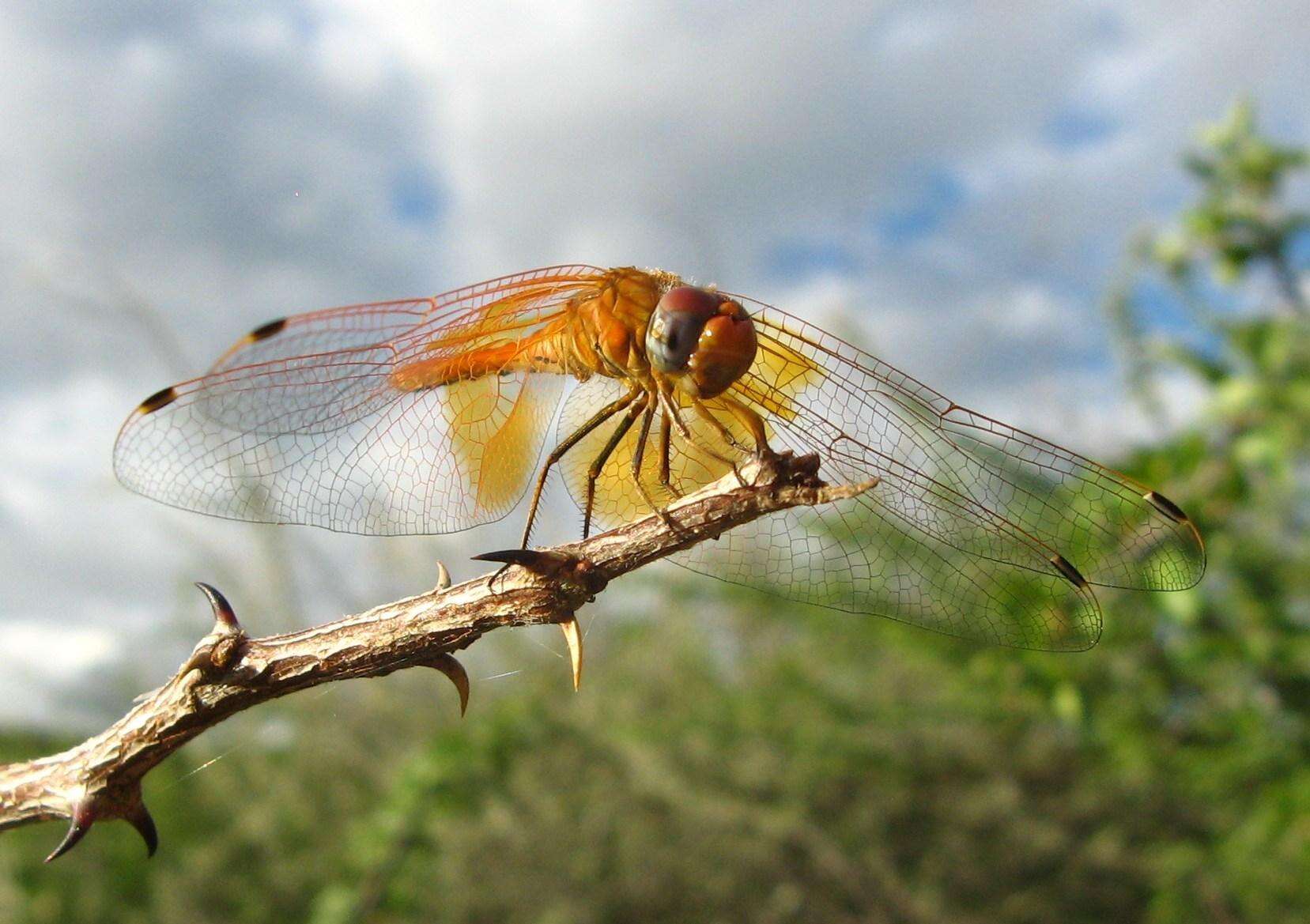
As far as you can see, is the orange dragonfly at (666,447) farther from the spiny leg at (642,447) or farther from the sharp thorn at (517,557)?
the sharp thorn at (517,557)

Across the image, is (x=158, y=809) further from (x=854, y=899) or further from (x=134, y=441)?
(x=134, y=441)

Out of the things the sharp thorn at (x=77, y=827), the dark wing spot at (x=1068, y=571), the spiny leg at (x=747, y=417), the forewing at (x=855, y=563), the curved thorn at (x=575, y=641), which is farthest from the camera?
the forewing at (x=855, y=563)

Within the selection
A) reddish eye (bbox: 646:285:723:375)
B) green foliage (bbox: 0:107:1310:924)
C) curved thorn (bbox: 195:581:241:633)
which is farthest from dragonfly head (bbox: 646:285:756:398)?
green foliage (bbox: 0:107:1310:924)

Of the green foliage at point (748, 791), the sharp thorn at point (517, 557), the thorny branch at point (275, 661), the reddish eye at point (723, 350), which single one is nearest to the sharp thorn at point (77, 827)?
the thorny branch at point (275, 661)

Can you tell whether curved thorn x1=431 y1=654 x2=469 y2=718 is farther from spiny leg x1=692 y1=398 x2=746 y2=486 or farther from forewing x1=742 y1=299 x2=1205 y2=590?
Answer: forewing x1=742 y1=299 x2=1205 y2=590

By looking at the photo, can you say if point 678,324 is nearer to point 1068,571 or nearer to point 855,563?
point 855,563

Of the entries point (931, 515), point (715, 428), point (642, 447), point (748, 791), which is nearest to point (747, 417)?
point (715, 428)
